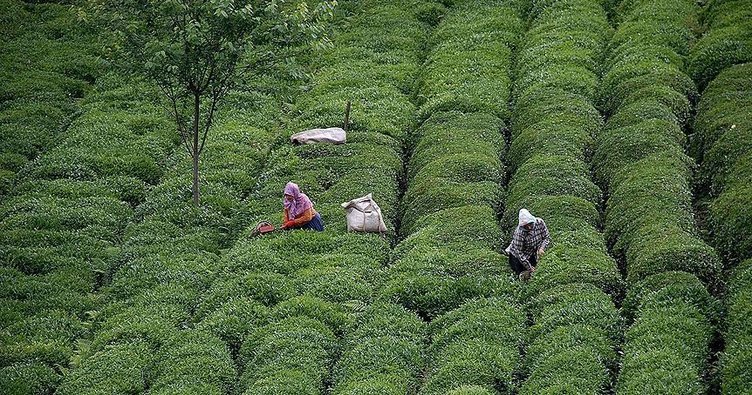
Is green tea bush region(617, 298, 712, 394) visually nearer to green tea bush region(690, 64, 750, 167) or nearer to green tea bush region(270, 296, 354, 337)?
green tea bush region(270, 296, 354, 337)

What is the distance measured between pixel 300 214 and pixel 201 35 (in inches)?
273

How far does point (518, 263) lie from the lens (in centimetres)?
3009

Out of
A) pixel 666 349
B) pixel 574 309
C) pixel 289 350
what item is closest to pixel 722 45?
pixel 574 309

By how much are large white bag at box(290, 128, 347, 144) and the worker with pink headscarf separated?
7.42 meters

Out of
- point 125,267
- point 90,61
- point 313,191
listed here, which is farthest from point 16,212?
point 90,61

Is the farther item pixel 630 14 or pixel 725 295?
pixel 630 14

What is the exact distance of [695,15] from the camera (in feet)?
167

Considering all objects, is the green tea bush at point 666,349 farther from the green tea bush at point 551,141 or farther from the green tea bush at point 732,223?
the green tea bush at point 551,141

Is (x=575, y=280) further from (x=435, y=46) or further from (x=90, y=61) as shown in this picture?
(x=90, y=61)

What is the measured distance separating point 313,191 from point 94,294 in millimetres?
8928

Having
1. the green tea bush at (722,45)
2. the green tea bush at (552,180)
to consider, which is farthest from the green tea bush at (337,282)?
the green tea bush at (722,45)

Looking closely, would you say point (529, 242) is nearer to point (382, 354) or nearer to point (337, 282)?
point (337, 282)

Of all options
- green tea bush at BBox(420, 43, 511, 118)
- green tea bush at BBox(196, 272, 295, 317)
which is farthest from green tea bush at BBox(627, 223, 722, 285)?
green tea bush at BBox(420, 43, 511, 118)

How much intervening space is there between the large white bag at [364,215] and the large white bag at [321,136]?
7.71 meters
